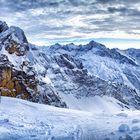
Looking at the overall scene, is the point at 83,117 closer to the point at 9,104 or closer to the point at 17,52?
the point at 9,104

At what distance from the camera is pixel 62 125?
19500 mm

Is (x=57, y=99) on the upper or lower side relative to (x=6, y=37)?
lower

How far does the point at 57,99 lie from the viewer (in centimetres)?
17938

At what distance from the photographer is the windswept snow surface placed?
54.1 feet

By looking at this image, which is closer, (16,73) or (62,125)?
(62,125)

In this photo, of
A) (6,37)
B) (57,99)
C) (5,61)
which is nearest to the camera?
(5,61)

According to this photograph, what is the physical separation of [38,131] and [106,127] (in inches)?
122

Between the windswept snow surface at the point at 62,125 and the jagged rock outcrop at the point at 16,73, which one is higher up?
the windswept snow surface at the point at 62,125

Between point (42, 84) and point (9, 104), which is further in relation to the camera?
point (42, 84)

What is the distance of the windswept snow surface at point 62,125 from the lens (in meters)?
16.5

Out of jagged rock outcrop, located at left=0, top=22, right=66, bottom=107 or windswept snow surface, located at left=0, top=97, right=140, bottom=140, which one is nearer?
windswept snow surface, located at left=0, top=97, right=140, bottom=140

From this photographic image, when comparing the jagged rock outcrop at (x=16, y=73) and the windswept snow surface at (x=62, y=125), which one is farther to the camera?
the jagged rock outcrop at (x=16, y=73)

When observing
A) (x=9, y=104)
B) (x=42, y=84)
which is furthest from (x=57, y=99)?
(x=9, y=104)

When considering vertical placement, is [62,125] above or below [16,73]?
above
